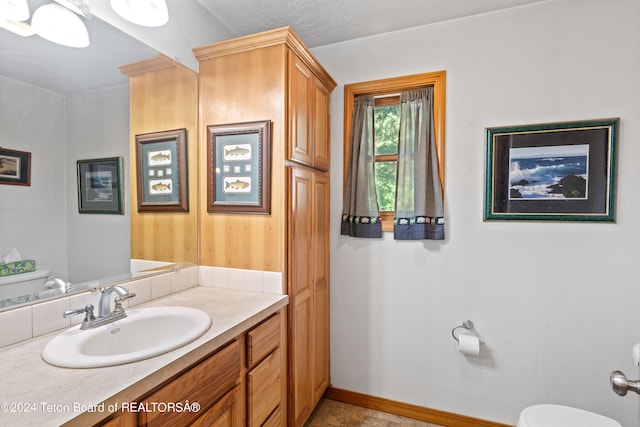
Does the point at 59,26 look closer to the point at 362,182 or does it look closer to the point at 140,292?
the point at 140,292

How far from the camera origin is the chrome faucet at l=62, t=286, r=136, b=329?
1139 mm

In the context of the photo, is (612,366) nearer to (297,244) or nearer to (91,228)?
(297,244)

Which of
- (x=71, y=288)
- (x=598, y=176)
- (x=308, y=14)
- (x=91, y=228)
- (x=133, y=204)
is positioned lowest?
(x=71, y=288)

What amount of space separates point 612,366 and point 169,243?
104 inches

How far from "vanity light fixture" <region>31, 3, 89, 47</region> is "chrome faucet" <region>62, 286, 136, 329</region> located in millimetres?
1028

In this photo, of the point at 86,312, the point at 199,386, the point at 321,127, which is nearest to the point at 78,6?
the point at 86,312

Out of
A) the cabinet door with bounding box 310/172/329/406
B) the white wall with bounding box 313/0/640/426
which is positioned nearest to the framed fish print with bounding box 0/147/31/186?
the cabinet door with bounding box 310/172/329/406

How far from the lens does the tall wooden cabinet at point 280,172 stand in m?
1.64

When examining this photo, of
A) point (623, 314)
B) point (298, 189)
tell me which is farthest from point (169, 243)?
point (623, 314)

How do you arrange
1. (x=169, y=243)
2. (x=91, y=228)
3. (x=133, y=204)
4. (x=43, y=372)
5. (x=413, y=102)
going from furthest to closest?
(x=413, y=102)
(x=169, y=243)
(x=133, y=204)
(x=91, y=228)
(x=43, y=372)

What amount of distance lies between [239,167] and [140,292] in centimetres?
81

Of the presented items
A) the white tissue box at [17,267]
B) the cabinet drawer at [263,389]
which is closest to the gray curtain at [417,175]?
the cabinet drawer at [263,389]

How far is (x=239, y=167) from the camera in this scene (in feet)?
5.64

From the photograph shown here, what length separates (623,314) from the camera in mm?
1738
